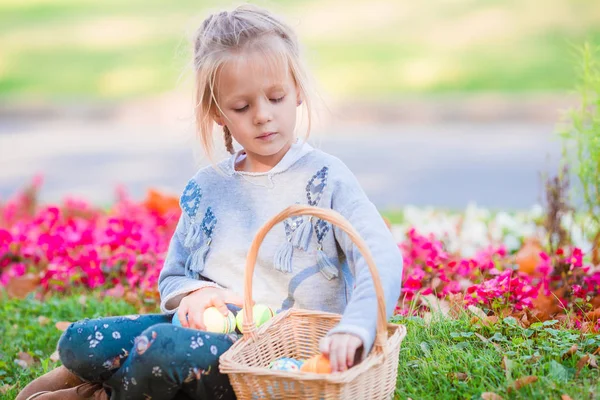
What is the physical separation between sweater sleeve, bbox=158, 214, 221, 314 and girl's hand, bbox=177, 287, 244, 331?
0.12ft

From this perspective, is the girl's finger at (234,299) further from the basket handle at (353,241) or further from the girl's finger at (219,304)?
the basket handle at (353,241)

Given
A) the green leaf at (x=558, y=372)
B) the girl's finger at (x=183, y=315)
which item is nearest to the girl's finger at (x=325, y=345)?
the girl's finger at (x=183, y=315)

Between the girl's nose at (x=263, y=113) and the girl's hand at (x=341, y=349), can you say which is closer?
the girl's hand at (x=341, y=349)

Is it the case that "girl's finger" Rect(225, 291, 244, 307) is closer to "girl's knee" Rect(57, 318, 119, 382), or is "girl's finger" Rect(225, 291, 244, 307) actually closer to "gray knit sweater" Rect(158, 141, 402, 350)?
"gray knit sweater" Rect(158, 141, 402, 350)

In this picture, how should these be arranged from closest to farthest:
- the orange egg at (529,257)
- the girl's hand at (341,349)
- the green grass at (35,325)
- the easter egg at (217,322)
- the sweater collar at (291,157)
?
the girl's hand at (341,349), the easter egg at (217,322), the sweater collar at (291,157), the green grass at (35,325), the orange egg at (529,257)

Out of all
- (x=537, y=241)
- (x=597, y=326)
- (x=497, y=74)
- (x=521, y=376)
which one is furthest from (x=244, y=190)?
(x=497, y=74)

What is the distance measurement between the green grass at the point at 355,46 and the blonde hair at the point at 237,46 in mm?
8251

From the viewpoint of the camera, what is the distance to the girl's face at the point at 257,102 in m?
2.61

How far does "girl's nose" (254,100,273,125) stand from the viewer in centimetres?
260

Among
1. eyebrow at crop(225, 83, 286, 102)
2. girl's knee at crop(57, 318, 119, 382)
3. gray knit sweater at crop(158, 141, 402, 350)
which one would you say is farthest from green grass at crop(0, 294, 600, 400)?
eyebrow at crop(225, 83, 286, 102)

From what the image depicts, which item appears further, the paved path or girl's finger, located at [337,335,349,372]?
the paved path

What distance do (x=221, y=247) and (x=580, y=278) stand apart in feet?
5.34

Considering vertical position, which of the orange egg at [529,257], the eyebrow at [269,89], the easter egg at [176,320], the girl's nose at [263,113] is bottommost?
the orange egg at [529,257]

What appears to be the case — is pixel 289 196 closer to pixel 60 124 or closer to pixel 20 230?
pixel 20 230
